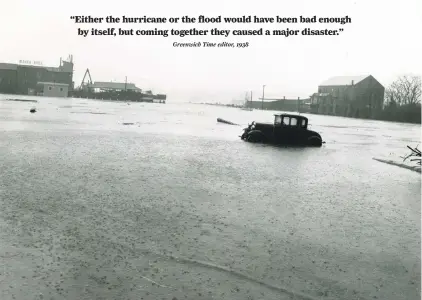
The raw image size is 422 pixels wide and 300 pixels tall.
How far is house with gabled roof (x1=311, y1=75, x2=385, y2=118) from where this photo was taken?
3450 inches

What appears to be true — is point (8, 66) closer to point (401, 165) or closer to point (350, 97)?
point (350, 97)

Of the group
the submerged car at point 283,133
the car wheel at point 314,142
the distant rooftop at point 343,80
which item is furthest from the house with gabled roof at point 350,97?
the submerged car at point 283,133

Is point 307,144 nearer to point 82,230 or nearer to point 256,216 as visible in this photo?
point 256,216

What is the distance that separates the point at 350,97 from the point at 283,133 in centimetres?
7994

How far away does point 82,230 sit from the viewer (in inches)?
207

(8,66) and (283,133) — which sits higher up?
(8,66)

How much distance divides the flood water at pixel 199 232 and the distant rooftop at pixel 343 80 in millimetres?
90143

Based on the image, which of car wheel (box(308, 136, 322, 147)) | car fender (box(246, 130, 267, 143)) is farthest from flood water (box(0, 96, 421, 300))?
car wheel (box(308, 136, 322, 147))

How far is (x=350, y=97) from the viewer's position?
93062mm

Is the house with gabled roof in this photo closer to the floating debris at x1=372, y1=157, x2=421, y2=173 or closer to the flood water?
the floating debris at x1=372, y1=157, x2=421, y2=173

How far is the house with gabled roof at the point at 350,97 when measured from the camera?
8762 cm

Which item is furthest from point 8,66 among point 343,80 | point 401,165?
point 401,165

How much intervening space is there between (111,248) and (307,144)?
16.1 m

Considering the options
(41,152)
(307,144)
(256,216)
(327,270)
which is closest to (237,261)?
(327,270)
